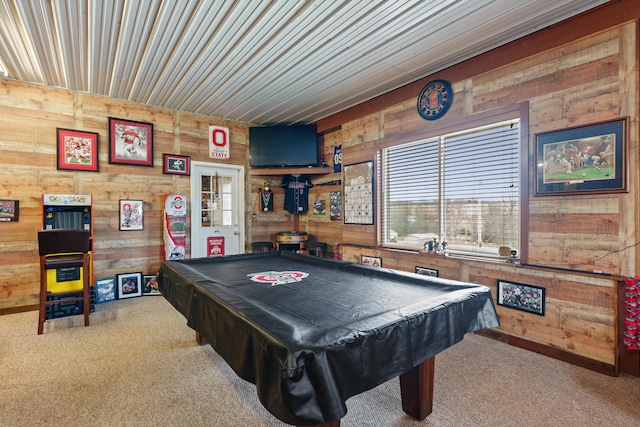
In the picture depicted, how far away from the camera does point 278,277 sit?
2355mm

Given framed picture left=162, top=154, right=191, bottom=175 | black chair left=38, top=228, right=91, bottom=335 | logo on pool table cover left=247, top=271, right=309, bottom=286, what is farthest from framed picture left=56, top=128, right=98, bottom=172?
logo on pool table cover left=247, top=271, right=309, bottom=286

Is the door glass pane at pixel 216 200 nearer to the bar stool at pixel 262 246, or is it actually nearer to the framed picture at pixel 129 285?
the bar stool at pixel 262 246

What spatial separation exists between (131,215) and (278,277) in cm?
324

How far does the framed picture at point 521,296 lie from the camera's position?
271cm

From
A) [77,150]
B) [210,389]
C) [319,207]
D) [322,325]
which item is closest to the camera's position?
[322,325]

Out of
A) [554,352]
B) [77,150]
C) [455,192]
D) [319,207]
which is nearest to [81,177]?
[77,150]

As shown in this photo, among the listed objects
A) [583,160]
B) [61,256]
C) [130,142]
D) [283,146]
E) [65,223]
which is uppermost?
[283,146]

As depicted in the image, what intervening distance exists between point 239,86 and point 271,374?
3.71m

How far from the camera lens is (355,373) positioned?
3.75ft

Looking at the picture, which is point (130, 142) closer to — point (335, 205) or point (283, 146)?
point (283, 146)

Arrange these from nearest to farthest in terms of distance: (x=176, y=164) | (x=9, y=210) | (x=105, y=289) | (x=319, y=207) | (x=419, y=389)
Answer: (x=419, y=389), (x=9, y=210), (x=105, y=289), (x=176, y=164), (x=319, y=207)

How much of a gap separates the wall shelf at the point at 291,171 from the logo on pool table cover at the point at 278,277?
284 cm

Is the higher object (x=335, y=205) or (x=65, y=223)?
(x=335, y=205)

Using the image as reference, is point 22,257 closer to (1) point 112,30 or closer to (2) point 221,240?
(2) point 221,240
